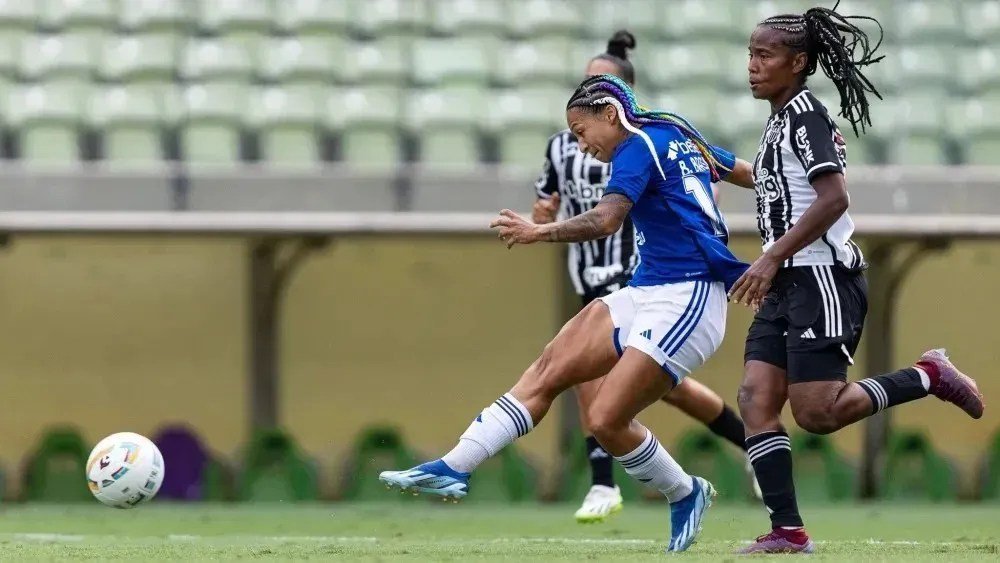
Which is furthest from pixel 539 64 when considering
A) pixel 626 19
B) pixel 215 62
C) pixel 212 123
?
pixel 212 123

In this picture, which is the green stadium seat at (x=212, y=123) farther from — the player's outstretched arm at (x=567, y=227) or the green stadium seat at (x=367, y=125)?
the player's outstretched arm at (x=567, y=227)

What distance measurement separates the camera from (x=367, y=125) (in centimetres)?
1148

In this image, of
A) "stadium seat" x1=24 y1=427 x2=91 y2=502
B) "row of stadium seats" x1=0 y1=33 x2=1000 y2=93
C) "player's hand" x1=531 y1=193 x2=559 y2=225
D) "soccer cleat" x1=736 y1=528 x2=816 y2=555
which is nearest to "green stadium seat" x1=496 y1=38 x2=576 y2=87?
"row of stadium seats" x1=0 y1=33 x2=1000 y2=93

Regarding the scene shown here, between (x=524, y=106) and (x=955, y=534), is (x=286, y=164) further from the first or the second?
(x=955, y=534)

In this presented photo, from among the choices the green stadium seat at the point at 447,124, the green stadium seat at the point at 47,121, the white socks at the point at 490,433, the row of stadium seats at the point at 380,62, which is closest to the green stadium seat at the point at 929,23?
the row of stadium seats at the point at 380,62

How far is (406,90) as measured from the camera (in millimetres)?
11969

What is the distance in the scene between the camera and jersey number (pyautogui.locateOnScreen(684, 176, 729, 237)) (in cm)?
655

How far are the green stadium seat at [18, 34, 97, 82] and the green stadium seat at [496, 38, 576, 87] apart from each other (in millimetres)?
2911

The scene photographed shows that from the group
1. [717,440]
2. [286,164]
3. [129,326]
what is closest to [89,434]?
[129,326]

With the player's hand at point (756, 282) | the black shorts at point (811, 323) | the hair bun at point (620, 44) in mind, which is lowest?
the black shorts at point (811, 323)

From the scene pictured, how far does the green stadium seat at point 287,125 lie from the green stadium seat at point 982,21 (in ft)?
16.8

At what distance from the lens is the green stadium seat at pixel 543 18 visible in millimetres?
12609

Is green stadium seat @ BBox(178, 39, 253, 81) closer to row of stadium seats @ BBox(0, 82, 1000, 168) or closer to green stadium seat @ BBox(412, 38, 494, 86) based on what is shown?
row of stadium seats @ BBox(0, 82, 1000, 168)

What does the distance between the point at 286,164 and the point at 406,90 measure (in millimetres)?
1218
